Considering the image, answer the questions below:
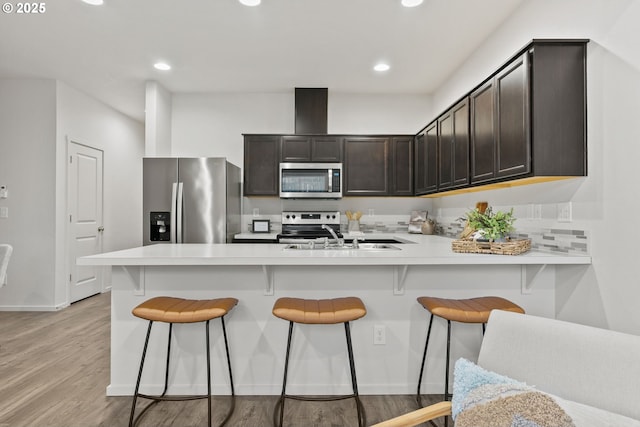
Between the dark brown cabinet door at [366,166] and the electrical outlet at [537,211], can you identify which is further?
the dark brown cabinet door at [366,166]

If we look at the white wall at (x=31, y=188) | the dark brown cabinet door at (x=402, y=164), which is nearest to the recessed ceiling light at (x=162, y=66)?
the white wall at (x=31, y=188)

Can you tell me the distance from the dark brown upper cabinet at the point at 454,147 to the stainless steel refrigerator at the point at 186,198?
2249mm

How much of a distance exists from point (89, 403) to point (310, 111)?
11.9 feet

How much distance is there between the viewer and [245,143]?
442cm

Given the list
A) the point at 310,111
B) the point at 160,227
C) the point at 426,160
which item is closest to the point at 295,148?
the point at 310,111

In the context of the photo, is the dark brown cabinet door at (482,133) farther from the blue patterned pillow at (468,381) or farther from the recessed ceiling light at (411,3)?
the blue patterned pillow at (468,381)

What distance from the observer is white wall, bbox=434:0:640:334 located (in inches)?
68.6

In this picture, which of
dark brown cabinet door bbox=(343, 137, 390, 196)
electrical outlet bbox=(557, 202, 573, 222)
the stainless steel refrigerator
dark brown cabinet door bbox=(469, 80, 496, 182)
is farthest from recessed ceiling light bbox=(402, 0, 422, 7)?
the stainless steel refrigerator

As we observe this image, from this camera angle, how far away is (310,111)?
4531 millimetres

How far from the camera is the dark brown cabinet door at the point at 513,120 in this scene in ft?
6.56

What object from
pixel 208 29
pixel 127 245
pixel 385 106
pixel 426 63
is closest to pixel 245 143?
pixel 208 29

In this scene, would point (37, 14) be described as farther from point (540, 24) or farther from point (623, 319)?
point (623, 319)

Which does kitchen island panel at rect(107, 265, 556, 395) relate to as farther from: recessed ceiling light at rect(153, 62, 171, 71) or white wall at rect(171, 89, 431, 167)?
white wall at rect(171, 89, 431, 167)

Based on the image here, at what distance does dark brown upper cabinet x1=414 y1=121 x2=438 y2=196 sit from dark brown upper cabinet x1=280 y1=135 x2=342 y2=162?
0.94 m
